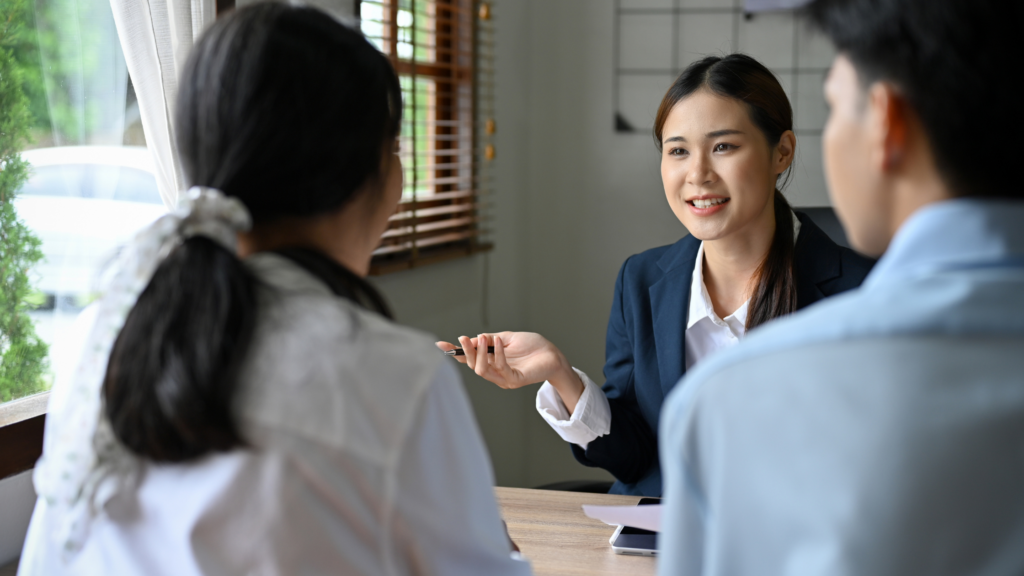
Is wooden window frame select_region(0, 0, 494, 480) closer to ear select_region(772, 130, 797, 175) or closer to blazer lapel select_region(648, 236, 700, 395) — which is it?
blazer lapel select_region(648, 236, 700, 395)

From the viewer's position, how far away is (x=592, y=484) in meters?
2.00

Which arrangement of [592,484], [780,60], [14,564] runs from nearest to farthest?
[14,564]
[592,484]
[780,60]

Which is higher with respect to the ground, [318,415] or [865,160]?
[865,160]

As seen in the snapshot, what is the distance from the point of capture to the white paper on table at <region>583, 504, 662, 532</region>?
1203 millimetres

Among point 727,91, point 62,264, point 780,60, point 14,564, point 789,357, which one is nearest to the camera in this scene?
point 789,357

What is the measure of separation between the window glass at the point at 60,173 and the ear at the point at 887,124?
1.20 metres

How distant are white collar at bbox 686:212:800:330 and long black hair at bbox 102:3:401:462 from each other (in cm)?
109

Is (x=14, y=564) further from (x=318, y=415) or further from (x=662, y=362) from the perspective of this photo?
(x=662, y=362)

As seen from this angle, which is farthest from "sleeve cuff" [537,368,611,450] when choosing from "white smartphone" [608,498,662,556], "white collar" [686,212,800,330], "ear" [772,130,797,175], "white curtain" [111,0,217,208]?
"white curtain" [111,0,217,208]

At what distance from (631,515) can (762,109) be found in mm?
876

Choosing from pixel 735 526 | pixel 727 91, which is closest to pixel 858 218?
pixel 735 526

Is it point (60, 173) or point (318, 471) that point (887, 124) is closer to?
point (318, 471)

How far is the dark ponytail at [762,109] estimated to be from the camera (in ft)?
Result: 5.48

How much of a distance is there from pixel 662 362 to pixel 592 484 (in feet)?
1.39
